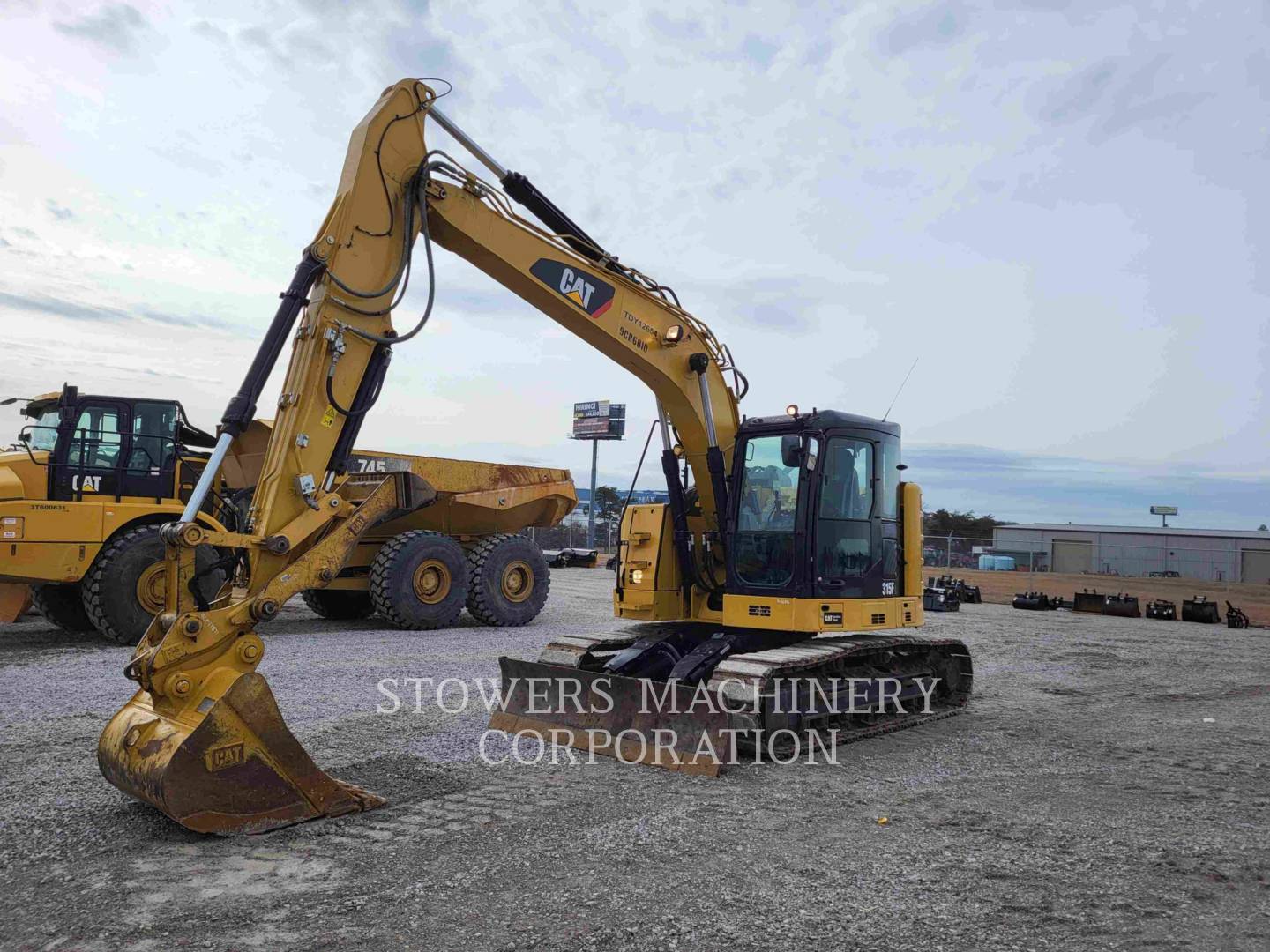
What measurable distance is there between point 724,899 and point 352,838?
1876 mm

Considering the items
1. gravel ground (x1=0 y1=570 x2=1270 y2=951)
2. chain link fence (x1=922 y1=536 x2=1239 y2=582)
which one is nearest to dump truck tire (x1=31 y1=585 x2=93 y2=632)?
gravel ground (x1=0 y1=570 x2=1270 y2=951)

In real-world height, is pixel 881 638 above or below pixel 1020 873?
above

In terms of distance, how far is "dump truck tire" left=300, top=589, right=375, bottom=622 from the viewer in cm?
1438

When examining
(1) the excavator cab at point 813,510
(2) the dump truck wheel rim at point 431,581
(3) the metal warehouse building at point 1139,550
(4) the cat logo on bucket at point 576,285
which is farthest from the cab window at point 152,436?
(3) the metal warehouse building at point 1139,550

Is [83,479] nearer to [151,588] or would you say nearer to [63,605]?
[151,588]

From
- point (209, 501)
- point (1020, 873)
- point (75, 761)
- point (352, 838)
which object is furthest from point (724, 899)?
point (209, 501)

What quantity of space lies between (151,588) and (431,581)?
355cm

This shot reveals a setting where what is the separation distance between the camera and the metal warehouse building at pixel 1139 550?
112 ft

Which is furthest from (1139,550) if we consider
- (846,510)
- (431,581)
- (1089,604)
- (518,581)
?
(846,510)

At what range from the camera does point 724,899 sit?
404cm

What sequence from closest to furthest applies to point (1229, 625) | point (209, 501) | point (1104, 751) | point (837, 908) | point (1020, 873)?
1. point (837, 908)
2. point (1020, 873)
3. point (1104, 751)
4. point (209, 501)
5. point (1229, 625)

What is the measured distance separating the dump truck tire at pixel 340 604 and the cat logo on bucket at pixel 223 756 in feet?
32.3

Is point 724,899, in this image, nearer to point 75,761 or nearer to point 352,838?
point 352,838

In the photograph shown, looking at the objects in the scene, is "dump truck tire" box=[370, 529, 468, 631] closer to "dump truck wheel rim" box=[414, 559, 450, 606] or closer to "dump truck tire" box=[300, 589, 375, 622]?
"dump truck wheel rim" box=[414, 559, 450, 606]
